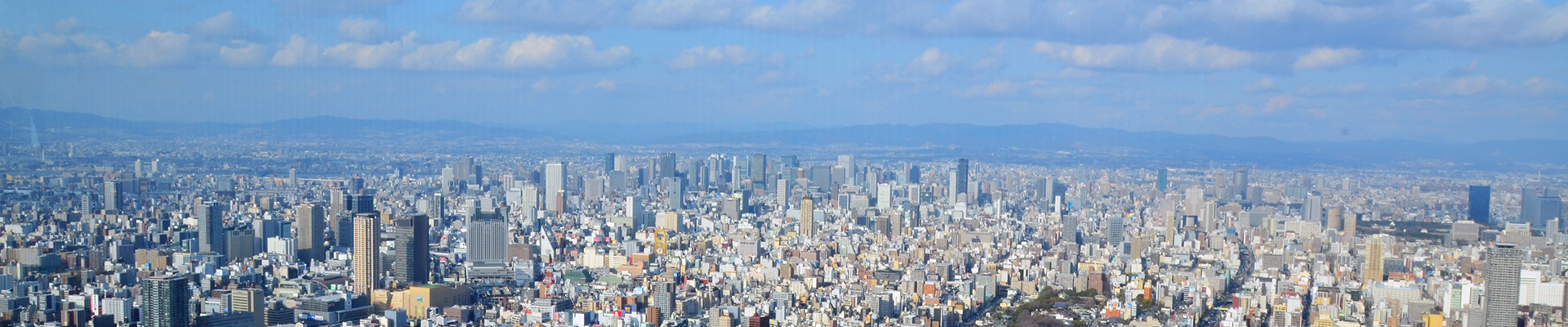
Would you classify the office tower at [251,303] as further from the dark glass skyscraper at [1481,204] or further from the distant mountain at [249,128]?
the dark glass skyscraper at [1481,204]

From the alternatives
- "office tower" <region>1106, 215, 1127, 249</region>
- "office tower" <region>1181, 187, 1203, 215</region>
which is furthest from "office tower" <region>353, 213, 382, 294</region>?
"office tower" <region>1181, 187, 1203, 215</region>

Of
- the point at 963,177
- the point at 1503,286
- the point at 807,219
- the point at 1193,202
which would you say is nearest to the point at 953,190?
the point at 963,177

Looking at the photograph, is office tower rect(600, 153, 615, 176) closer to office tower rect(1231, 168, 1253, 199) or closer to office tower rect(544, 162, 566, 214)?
office tower rect(544, 162, 566, 214)

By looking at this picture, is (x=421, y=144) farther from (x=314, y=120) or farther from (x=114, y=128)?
(x=114, y=128)

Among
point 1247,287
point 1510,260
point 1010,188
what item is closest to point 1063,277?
point 1247,287

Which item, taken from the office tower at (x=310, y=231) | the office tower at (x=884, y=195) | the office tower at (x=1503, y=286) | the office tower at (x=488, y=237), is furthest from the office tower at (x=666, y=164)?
the office tower at (x=1503, y=286)

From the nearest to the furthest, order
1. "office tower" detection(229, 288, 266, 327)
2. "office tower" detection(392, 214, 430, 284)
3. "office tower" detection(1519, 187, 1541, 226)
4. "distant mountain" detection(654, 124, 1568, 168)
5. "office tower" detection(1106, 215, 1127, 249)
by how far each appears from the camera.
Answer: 1. "office tower" detection(229, 288, 266, 327)
2. "office tower" detection(1519, 187, 1541, 226)
3. "distant mountain" detection(654, 124, 1568, 168)
4. "office tower" detection(392, 214, 430, 284)
5. "office tower" detection(1106, 215, 1127, 249)

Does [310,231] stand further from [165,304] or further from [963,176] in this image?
[963,176]
